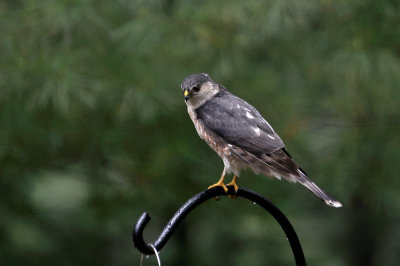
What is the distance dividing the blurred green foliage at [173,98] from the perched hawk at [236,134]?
823 mm

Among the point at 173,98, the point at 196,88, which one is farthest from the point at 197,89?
the point at 173,98

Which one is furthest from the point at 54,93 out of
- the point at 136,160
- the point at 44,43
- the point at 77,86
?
the point at 136,160

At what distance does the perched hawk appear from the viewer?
235 cm

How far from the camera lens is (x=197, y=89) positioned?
2.63 m

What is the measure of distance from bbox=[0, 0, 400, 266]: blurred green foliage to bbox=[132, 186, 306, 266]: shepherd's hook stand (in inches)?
56.5

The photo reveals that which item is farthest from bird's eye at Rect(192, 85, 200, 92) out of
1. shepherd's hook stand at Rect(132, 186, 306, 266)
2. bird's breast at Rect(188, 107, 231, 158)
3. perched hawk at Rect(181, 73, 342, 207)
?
shepherd's hook stand at Rect(132, 186, 306, 266)

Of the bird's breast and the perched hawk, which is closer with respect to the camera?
the perched hawk

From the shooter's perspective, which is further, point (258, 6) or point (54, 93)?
point (258, 6)

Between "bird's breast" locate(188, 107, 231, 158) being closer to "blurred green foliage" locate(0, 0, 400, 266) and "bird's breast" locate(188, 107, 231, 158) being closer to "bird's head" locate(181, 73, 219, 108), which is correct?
"bird's head" locate(181, 73, 219, 108)

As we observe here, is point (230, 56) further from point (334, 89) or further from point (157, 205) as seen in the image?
point (157, 205)

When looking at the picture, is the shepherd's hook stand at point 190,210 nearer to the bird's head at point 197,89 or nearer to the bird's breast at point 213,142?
the bird's breast at point 213,142

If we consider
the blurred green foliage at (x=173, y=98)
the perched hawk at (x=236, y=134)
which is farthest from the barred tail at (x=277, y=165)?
the blurred green foliage at (x=173, y=98)

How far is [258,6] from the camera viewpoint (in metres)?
3.59

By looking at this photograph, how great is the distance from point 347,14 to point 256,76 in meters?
0.65
